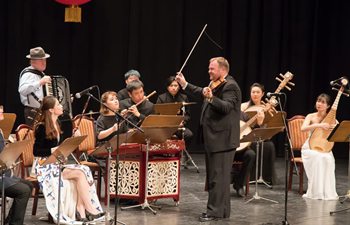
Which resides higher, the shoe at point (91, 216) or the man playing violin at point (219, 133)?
the man playing violin at point (219, 133)

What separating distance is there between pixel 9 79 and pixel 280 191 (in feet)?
15.1

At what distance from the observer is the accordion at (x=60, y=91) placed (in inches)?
353

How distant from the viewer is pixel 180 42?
12.8 m

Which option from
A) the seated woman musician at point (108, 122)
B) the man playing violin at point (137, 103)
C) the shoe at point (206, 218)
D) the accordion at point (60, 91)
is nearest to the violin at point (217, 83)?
the man playing violin at point (137, 103)

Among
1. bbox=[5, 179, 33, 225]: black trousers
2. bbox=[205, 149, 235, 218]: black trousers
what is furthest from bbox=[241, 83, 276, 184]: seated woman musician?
bbox=[5, 179, 33, 225]: black trousers

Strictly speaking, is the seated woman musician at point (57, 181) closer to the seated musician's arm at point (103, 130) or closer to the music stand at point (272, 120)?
the seated musician's arm at point (103, 130)

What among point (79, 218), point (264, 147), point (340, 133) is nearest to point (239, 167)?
point (264, 147)

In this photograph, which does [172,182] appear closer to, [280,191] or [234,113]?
[234,113]

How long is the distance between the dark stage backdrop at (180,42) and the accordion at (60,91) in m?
2.78

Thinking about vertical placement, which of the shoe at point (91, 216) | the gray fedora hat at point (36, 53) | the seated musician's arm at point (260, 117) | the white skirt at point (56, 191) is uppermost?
the gray fedora hat at point (36, 53)

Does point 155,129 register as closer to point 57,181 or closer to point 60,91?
point 57,181

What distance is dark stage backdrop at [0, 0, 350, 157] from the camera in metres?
11.7

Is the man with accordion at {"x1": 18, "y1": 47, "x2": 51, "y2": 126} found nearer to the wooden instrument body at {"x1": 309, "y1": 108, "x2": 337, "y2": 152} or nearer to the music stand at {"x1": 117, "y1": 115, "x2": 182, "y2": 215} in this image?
the music stand at {"x1": 117, "y1": 115, "x2": 182, "y2": 215}

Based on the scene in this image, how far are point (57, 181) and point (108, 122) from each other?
1295mm
